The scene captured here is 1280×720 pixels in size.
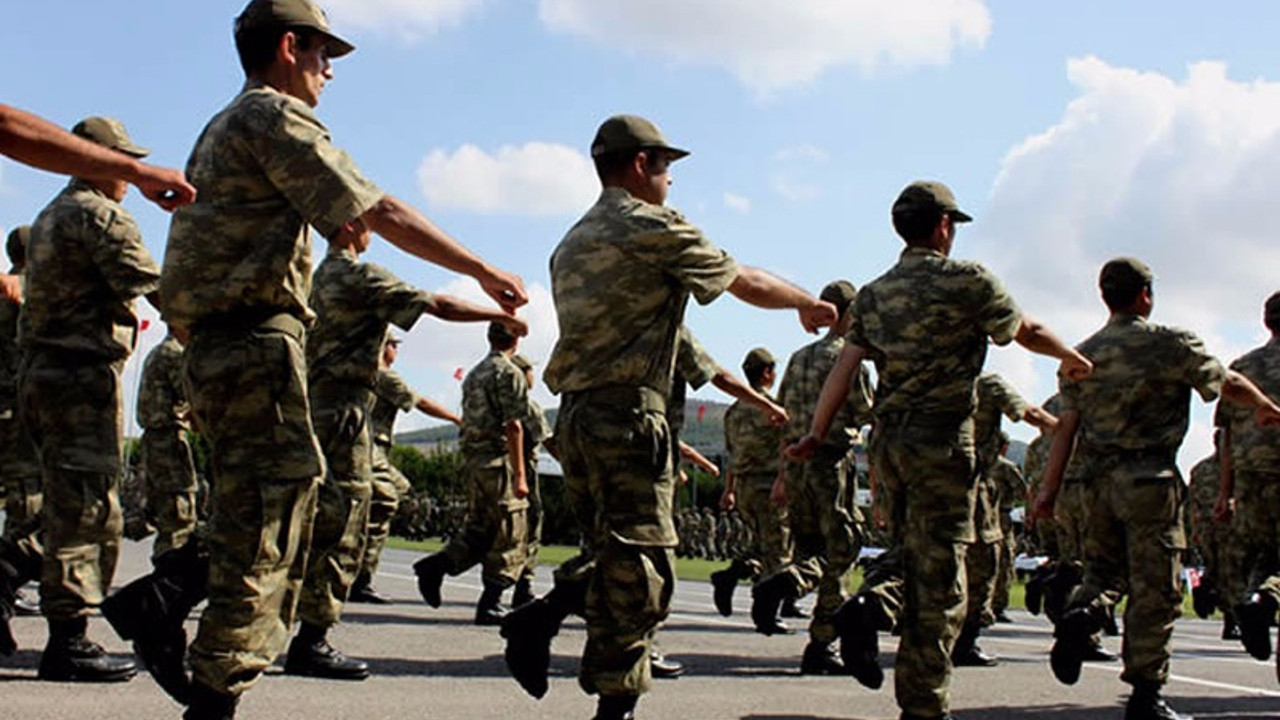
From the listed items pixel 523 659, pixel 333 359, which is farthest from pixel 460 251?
pixel 333 359

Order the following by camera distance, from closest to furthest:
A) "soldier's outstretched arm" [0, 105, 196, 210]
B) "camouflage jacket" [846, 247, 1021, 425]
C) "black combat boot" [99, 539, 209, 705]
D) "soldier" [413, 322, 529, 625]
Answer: "soldier's outstretched arm" [0, 105, 196, 210] → "black combat boot" [99, 539, 209, 705] → "camouflage jacket" [846, 247, 1021, 425] → "soldier" [413, 322, 529, 625]

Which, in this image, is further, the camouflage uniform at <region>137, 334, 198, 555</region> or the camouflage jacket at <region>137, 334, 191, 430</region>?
the camouflage jacket at <region>137, 334, 191, 430</region>

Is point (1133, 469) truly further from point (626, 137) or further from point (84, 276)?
point (84, 276)

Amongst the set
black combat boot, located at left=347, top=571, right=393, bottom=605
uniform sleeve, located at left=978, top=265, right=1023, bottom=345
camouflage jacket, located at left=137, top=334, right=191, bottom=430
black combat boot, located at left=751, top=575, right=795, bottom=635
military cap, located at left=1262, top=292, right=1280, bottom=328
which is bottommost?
black combat boot, located at left=347, top=571, right=393, bottom=605

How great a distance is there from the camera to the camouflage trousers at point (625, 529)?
517cm

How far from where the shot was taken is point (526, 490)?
464 inches

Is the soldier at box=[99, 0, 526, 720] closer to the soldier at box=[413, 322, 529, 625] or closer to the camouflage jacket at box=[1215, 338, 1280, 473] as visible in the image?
the soldier at box=[413, 322, 529, 625]

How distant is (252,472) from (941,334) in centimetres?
310

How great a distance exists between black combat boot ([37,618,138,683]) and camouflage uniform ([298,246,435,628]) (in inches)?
45.2

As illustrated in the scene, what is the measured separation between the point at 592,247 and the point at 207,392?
1604 millimetres

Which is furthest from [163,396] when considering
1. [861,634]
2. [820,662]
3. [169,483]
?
[861,634]

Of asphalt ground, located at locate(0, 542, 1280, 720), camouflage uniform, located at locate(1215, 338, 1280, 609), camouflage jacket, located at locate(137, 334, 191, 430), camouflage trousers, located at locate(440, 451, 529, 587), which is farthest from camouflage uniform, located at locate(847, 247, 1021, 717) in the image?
camouflage jacket, located at locate(137, 334, 191, 430)

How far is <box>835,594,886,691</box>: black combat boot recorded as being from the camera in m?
6.23

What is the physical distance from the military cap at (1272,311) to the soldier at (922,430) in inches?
176
